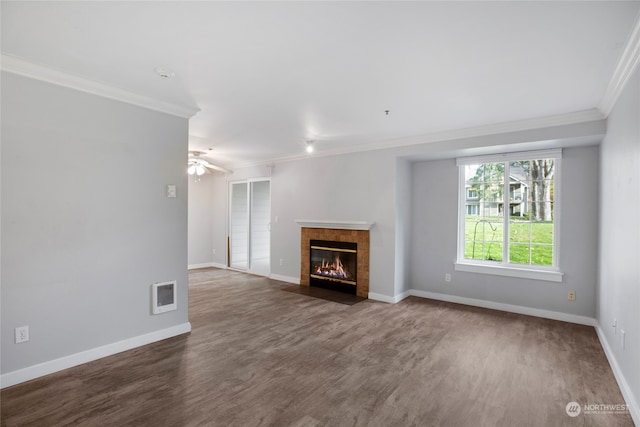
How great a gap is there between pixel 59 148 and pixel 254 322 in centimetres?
266

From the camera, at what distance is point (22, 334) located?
8.00 feet

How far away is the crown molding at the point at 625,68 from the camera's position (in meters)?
1.96

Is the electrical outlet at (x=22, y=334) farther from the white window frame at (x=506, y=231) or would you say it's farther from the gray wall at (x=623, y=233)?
the white window frame at (x=506, y=231)

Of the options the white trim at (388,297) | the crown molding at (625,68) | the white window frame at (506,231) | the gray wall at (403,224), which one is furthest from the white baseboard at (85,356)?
the crown molding at (625,68)

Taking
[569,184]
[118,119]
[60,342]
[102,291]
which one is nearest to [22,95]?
[118,119]

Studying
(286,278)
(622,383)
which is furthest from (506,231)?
(286,278)

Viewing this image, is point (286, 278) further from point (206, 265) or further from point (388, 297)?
point (206, 265)

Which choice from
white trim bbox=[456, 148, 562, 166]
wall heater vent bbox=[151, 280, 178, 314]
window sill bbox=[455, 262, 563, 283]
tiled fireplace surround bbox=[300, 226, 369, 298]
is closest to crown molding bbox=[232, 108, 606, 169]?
white trim bbox=[456, 148, 562, 166]

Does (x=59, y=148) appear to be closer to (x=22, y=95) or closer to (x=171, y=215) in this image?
(x=22, y=95)

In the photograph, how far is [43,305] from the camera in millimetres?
2545

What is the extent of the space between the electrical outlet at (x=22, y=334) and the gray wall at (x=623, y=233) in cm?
441

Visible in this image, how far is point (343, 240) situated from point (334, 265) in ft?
1.73

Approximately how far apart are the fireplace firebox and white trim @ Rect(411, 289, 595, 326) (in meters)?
1.09

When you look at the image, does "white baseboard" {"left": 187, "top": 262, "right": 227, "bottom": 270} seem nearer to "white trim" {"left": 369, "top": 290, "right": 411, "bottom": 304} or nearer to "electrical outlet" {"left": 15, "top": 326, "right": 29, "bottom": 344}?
"white trim" {"left": 369, "top": 290, "right": 411, "bottom": 304}
